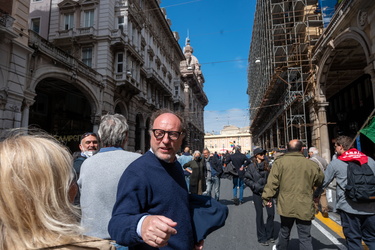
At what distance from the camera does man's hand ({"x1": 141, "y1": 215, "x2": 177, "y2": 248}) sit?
3.95ft

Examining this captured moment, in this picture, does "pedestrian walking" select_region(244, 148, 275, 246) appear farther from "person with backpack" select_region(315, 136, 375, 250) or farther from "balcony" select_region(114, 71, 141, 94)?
"balcony" select_region(114, 71, 141, 94)

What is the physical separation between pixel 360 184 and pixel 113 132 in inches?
132

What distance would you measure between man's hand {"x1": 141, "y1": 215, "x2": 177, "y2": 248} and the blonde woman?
28 cm

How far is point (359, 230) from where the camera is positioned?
3.50m

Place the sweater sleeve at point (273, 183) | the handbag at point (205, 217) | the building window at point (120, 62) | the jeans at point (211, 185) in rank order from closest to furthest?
the handbag at point (205, 217) < the sweater sleeve at point (273, 183) < the jeans at point (211, 185) < the building window at point (120, 62)

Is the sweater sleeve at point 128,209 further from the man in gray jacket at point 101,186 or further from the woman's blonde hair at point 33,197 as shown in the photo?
the man in gray jacket at point 101,186

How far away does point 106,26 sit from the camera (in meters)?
18.6

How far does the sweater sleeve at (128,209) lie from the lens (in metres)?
1.35

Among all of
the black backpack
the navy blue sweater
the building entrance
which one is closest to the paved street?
the black backpack

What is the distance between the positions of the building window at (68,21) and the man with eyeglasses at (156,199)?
21101 millimetres

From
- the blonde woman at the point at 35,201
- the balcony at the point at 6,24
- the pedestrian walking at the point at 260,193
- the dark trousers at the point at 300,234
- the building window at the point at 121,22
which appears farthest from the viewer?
the building window at the point at 121,22

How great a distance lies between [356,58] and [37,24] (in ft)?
78.2

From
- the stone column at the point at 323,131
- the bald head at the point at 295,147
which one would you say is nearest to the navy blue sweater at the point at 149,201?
the bald head at the point at 295,147

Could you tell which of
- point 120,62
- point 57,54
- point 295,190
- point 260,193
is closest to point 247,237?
point 260,193
